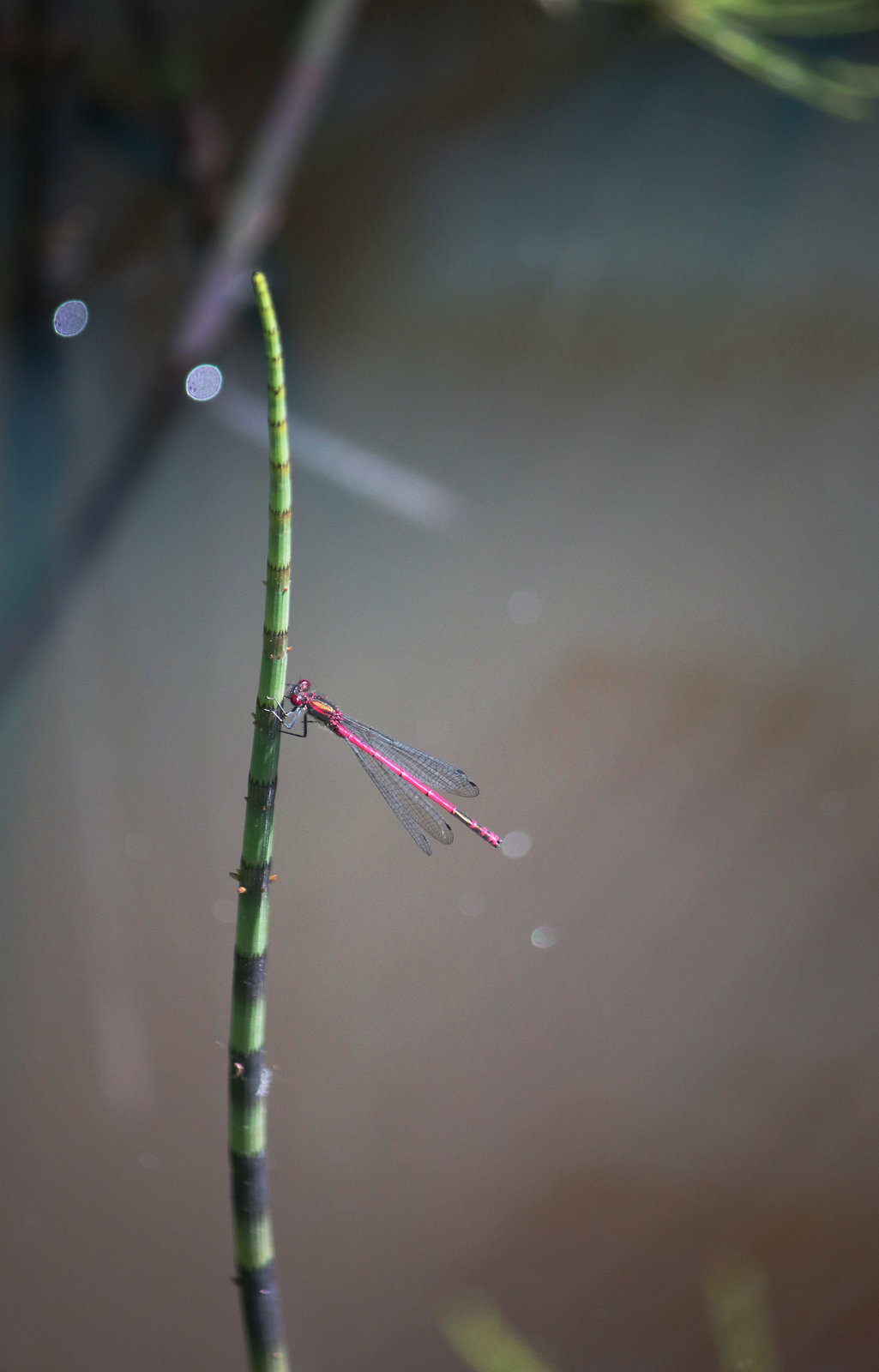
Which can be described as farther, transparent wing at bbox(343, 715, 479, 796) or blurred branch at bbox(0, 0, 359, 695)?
blurred branch at bbox(0, 0, 359, 695)

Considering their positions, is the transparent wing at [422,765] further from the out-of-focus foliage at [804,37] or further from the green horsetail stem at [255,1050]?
the out-of-focus foliage at [804,37]

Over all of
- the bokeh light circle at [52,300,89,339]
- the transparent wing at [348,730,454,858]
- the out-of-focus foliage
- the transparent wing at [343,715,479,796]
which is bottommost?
the transparent wing at [348,730,454,858]

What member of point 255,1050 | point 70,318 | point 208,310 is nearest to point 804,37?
point 208,310

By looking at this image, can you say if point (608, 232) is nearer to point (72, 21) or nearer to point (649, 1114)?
point (72, 21)

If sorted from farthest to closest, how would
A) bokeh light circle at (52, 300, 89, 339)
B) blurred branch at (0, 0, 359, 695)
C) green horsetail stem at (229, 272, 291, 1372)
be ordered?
bokeh light circle at (52, 300, 89, 339) → blurred branch at (0, 0, 359, 695) → green horsetail stem at (229, 272, 291, 1372)

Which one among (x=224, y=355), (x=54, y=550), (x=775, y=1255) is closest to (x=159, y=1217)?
(x=775, y=1255)

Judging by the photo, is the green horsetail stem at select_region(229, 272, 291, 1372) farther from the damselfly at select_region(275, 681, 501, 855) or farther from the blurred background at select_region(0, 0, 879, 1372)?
the blurred background at select_region(0, 0, 879, 1372)

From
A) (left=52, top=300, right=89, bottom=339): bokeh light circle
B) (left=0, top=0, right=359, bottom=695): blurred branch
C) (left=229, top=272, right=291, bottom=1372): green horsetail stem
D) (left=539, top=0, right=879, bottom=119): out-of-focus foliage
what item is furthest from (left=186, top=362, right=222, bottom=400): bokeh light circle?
(left=229, top=272, right=291, bottom=1372): green horsetail stem
